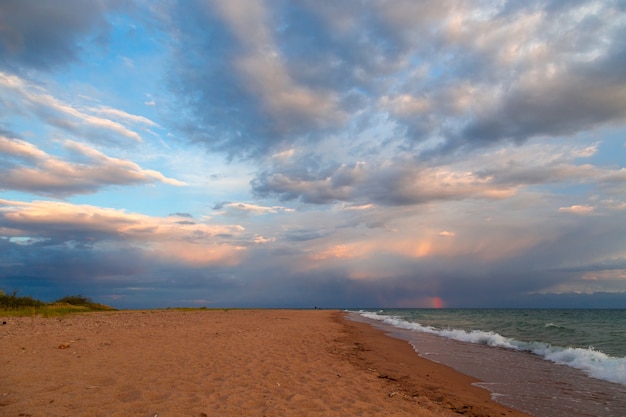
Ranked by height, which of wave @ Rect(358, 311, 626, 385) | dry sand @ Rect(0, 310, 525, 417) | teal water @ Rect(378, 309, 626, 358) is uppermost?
dry sand @ Rect(0, 310, 525, 417)

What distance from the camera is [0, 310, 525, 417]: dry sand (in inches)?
A: 270

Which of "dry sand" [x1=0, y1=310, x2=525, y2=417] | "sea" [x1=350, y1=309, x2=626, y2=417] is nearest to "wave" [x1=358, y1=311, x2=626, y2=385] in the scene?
"sea" [x1=350, y1=309, x2=626, y2=417]

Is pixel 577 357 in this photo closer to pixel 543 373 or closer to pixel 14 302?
pixel 543 373

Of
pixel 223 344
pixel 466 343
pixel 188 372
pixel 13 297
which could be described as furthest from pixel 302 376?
pixel 13 297

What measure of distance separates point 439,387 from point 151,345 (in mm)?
10282

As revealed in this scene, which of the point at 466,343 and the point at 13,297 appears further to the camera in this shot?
the point at 13,297

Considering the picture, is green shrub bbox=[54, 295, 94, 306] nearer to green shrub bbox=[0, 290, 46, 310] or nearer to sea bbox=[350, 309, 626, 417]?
green shrub bbox=[0, 290, 46, 310]

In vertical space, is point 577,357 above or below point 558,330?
above

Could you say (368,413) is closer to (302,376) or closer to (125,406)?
(302,376)

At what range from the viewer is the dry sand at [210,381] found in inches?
270

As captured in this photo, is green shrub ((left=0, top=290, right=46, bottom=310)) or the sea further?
green shrub ((left=0, top=290, right=46, bottom=310))

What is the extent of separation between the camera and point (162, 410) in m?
6.56

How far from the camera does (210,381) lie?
8.80 m

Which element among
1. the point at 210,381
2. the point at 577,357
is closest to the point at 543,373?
the point at 577,357
